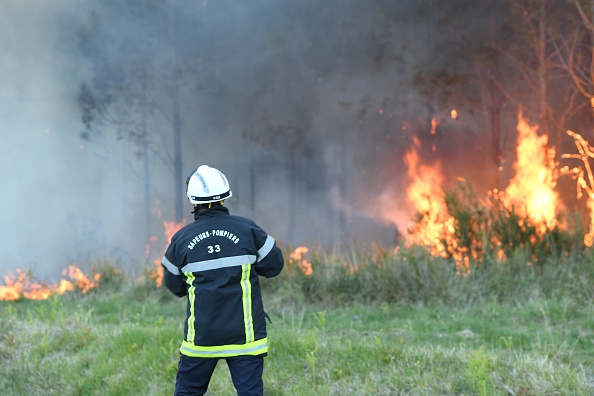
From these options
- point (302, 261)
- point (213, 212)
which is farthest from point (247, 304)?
point (302, 261)

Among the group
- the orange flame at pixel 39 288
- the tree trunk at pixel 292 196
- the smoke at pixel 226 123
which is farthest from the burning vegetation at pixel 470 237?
the tree trunk at pixel 292 196

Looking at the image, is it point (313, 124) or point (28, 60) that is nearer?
point (28, 60)

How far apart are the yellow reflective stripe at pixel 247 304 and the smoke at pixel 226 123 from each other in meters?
14.5

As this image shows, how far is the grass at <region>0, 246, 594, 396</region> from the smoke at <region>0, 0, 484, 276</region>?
9598 mm

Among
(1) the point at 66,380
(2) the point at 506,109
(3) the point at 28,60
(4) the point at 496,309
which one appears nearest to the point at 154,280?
(1) the point at 66,380

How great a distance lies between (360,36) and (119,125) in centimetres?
674

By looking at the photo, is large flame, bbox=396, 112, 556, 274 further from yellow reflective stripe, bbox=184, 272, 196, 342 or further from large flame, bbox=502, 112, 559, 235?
yellow reflective stripe, bbox=184, 272, 196, 342

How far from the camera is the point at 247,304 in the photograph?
12.5ft

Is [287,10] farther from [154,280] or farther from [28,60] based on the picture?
[154,280]

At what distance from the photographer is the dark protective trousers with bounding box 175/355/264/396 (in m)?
3.81

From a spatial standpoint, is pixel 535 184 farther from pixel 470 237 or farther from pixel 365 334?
pixel 365 334

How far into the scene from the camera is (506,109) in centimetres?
1947

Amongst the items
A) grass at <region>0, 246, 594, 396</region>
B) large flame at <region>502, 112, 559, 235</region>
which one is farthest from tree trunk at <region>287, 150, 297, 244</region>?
grass at <region>0, 246, 594, 396</region>

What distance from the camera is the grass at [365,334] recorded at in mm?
5012
